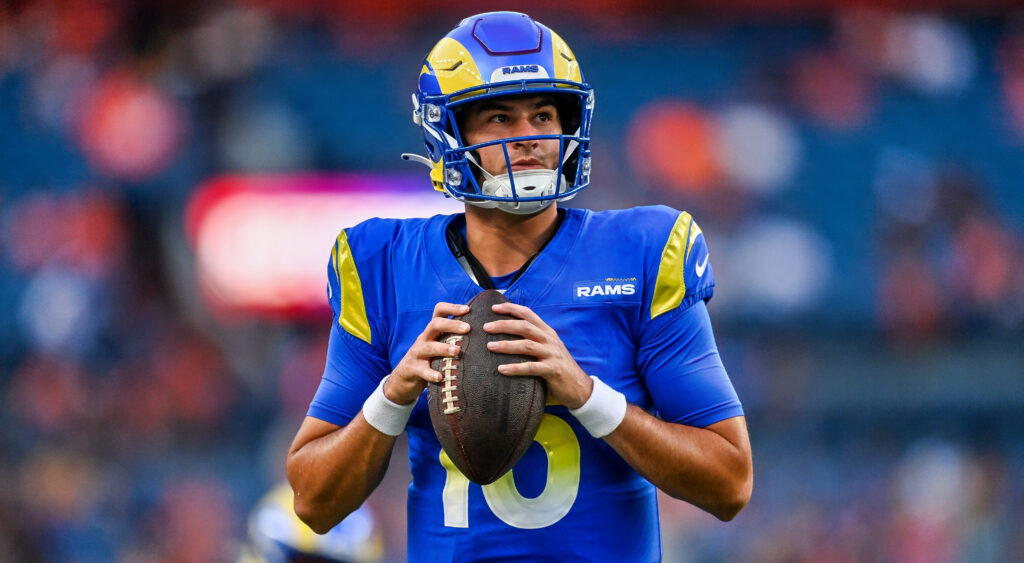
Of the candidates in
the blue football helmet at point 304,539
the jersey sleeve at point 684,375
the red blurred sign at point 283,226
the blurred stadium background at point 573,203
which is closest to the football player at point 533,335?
the jersey sleeve at point 684,375

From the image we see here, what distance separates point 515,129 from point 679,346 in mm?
448

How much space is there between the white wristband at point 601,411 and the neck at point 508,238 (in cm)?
31

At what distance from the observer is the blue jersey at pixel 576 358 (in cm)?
183

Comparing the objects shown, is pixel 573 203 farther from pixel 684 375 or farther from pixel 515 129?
pixel 684 375

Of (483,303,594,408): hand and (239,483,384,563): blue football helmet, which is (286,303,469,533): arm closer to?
(483,303,594,408): hand

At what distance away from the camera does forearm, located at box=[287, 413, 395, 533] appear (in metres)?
1.84

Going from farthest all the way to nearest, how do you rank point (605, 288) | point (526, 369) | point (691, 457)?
point (605, 288), point (691, 457), point (526, 369)

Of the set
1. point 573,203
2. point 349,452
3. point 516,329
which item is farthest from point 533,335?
point 573,203

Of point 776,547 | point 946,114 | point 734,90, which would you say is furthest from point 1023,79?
point 776,547

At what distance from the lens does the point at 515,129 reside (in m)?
1.94

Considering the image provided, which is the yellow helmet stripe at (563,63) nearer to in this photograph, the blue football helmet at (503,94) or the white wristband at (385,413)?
the blue football helmet at (503,94)

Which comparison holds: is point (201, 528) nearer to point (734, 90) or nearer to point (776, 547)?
point (776, 547)

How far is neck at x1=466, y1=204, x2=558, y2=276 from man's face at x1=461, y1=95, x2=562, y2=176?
10 centimetres

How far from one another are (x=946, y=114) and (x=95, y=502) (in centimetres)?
521
